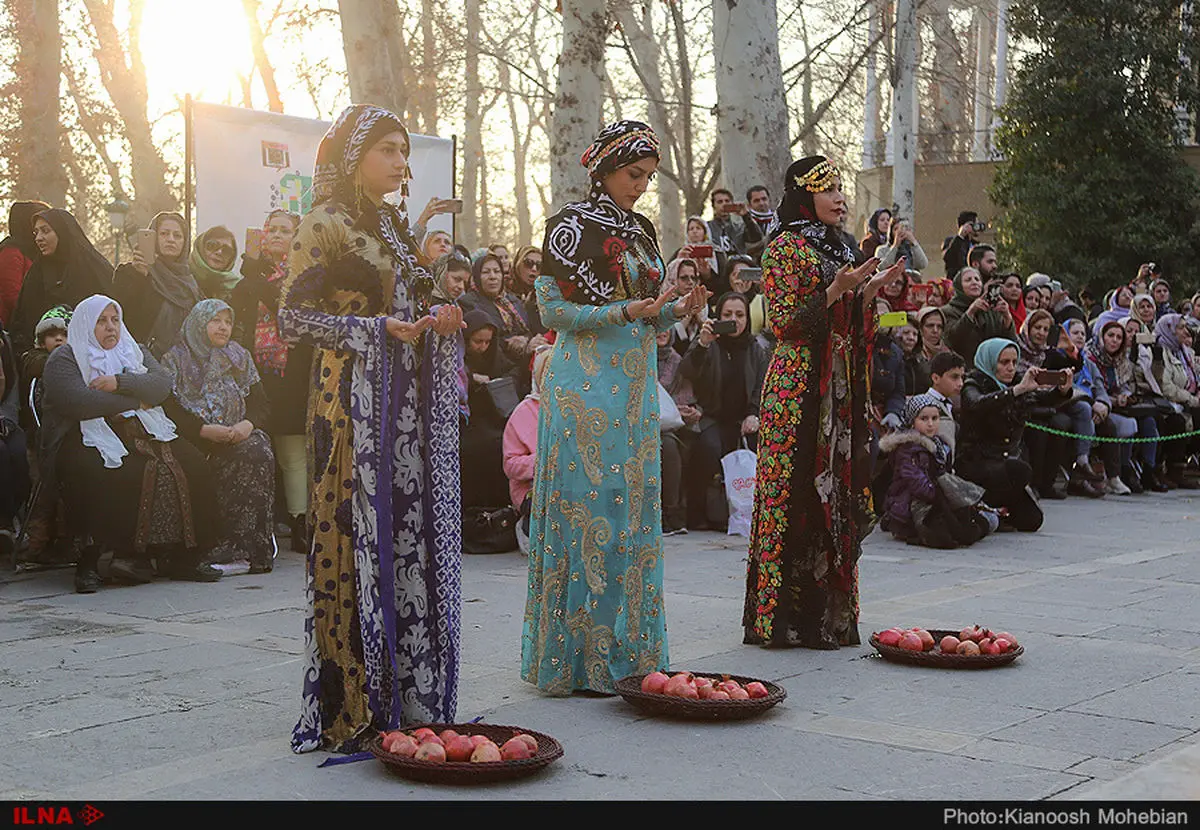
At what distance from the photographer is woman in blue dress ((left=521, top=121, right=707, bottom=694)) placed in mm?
5863

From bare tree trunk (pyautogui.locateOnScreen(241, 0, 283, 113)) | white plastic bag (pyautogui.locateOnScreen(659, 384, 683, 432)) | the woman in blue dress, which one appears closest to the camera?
the woman in blue dress

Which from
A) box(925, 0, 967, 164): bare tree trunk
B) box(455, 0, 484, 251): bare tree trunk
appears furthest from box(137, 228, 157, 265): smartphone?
box(925, 0, 967, 164): bare tree trunk

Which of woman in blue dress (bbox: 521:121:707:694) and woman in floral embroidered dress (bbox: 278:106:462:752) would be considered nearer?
woman in floral embroidered dress (bbox: 278:106:462:752)

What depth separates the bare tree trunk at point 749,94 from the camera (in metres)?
14.2

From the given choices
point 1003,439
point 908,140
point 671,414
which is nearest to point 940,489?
point 1003,439

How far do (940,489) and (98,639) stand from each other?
569 cm

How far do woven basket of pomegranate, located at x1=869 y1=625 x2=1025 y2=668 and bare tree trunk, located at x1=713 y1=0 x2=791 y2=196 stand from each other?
28.2 ft

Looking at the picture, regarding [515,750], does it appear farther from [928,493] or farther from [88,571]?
[928,493]

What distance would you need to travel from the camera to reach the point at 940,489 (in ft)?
34.3

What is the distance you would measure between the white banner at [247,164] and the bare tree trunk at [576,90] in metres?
3.02

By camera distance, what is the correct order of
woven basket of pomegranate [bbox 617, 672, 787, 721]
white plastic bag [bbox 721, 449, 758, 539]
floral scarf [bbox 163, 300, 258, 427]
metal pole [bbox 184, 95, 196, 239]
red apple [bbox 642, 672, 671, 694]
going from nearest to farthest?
1. woven basket of pomegranate [bbox 617, 672, 787, 721]
2. red apple [bbox 642, 672, 671, 694]
3. floral scarf [bbox 163, 300, 258, 427]
4. metal pole [bbox 184, 95, 196, 239]
5. white plastic bag [bbox 721, 449, 758, 539]

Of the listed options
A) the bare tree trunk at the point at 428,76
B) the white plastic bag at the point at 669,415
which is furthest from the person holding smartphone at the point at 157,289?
the bare tree trunk at the point at 428,76

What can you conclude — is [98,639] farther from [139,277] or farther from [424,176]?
[424,176]

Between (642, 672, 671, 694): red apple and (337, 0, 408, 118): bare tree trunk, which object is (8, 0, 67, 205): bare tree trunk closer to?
(337, 0, 408, 118): bare tree trunk
